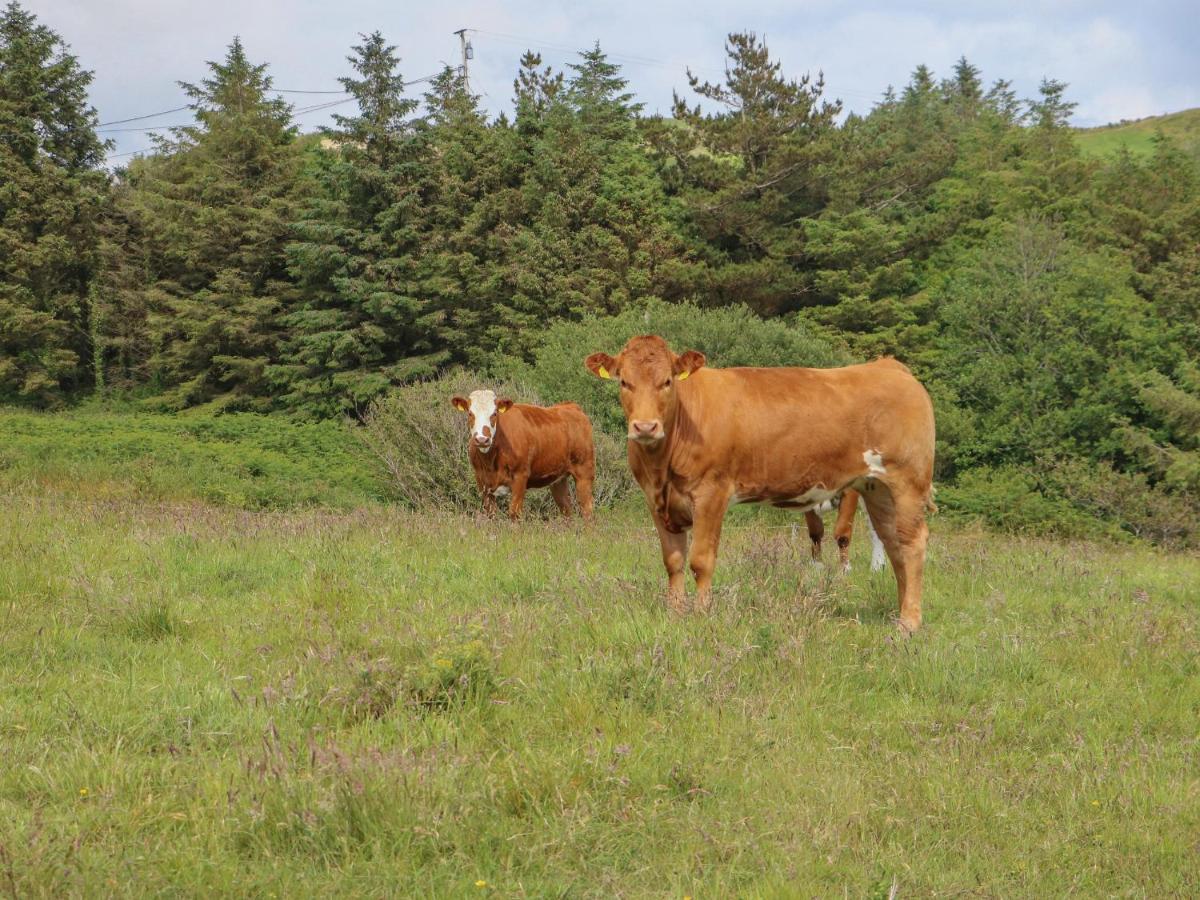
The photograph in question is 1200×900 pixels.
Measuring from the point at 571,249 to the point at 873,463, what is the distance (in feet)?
104

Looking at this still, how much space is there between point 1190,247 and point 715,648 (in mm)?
37918

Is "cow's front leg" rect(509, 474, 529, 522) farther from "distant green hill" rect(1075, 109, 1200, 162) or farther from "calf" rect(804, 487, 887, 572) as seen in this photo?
"distant green hill" rect(1075, 109, 1200, 162)

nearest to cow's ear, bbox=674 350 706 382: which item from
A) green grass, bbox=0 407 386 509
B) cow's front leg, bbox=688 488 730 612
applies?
cow's front leg, bbox=688 488 730 612

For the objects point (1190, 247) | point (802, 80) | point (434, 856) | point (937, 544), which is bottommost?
point (937, 544)

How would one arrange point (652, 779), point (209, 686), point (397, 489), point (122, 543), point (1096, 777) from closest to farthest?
point (652, 779)
point (1096, 777)
point (209, 686)
point (122, 543)
point (397, 489)

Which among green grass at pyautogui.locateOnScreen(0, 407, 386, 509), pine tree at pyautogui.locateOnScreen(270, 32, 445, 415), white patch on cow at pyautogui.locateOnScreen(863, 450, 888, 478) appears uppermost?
pine tree at pyautogui.locateOnScreen(270, 32, 445, 415)

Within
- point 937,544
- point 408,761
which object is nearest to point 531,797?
point 408,761

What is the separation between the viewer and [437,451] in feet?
55.9

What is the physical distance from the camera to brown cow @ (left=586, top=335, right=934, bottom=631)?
6566 millimetres

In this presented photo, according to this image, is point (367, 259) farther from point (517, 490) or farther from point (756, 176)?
point (517, 490)

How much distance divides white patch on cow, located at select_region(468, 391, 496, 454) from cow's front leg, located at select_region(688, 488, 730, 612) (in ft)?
20.9

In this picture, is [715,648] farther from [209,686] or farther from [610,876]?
[209,686]

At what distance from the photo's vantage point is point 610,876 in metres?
3.18

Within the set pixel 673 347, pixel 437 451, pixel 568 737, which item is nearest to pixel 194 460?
pixel 437 451
